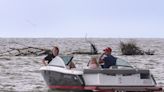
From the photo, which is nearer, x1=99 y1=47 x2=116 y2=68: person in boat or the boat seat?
the boat seat

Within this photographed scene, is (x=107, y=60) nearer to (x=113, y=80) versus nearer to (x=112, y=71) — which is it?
(x=112, y=71)

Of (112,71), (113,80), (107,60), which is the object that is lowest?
(113,80)

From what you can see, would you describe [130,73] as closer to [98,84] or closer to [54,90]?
[98,84]

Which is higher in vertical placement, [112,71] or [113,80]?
[112,71]

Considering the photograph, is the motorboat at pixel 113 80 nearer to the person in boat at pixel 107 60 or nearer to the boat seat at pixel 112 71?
the boat seat at pixel 112 71

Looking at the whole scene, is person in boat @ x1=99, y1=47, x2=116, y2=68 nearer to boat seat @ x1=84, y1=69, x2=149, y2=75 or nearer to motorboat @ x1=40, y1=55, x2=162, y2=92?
motorboat @ x1=40, y1=55, x2=162, y2=92

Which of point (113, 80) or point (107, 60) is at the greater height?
point (107, 60)

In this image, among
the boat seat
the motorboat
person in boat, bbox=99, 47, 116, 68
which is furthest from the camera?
person in boat, bbox=99, 47, 116, 68

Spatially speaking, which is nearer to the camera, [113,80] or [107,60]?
[113,80]

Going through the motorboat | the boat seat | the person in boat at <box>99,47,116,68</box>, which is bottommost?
the motorboat

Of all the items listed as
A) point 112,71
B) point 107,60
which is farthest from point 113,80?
point 107,60

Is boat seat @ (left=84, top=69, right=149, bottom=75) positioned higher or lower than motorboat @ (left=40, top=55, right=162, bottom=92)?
higher

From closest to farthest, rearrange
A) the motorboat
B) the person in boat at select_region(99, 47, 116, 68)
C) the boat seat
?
the motorboat → the boat seat → the person in boat at select_region(99, 47, 116, 68)

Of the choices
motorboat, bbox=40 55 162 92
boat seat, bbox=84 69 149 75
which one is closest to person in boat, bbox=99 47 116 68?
motorboat, bbox=40 55 162 92
